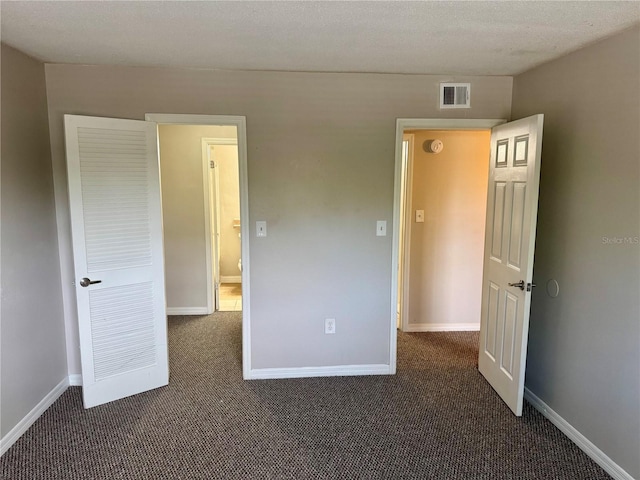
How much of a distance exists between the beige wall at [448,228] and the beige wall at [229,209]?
2.76m

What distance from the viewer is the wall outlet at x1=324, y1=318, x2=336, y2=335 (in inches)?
122

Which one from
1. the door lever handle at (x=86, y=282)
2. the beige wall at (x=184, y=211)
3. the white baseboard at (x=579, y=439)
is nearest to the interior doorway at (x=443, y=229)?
the white baseboard at (x=579, y=439)

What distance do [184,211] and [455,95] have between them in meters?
2.97

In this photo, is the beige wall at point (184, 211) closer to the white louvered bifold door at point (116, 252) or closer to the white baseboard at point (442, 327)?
the white louvered bifold door at point (116, 252)

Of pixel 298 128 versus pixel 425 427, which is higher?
pixel 298 128

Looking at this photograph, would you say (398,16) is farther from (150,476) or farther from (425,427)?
(150,476)

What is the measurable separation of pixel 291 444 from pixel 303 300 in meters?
1.03

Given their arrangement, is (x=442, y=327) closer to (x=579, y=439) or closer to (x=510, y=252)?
(x=510, y=252)

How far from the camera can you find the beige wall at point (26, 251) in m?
2.25

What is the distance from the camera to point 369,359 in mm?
3160

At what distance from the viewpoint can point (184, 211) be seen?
172 inches

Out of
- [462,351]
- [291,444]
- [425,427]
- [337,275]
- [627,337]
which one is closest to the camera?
[627,337]

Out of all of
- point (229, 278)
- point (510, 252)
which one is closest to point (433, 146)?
point (510, 252)

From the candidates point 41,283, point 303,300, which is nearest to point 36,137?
point 41,283
